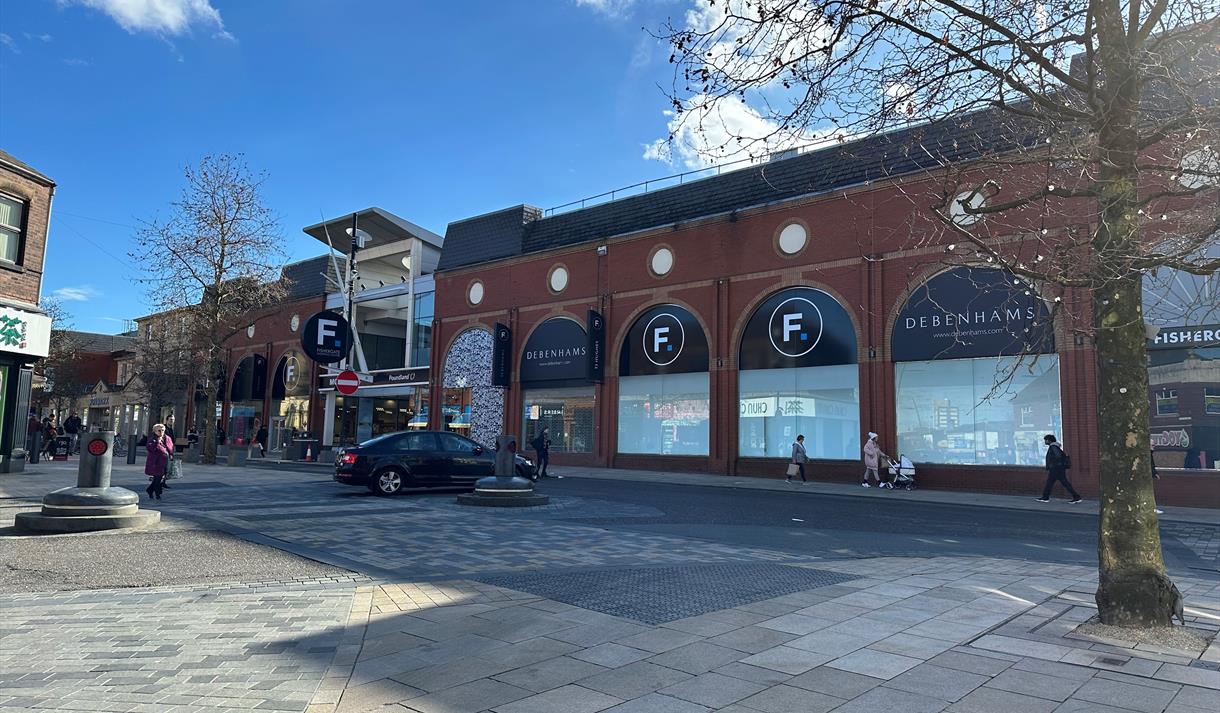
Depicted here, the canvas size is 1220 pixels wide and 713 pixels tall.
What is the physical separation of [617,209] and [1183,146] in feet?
84.9

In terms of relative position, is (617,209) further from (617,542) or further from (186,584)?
(186,584)

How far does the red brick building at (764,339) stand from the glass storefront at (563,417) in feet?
0.23

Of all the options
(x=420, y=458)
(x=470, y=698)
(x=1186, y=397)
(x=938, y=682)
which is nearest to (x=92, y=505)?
(x=420, y=458)

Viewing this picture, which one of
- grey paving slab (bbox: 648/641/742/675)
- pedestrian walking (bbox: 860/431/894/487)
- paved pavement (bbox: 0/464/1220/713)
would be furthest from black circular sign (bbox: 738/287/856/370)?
grey paving slab (bbox: 648/641/742/675)

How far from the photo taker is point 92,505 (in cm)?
1017

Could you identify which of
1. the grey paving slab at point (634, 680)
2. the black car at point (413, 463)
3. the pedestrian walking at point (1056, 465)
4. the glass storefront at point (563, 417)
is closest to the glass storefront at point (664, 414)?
the glass storefront at point (563, 417)

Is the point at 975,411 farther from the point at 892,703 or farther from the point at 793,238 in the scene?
the point at 892,703

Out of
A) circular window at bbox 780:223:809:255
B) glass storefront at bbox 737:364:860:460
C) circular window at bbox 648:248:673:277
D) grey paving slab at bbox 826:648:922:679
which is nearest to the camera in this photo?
grey paving slab at bbox 826:648:922:679

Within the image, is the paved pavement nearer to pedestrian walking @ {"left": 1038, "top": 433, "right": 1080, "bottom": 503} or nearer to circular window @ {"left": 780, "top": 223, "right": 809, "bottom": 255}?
pedestrian walking @ {"left": 1038, "top": 433, "right": 1080, "bottom": 503}

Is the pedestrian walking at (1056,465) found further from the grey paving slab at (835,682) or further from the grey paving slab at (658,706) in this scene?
the grey paving slab at (658,706)

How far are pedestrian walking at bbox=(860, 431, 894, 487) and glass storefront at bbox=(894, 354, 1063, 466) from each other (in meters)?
1.10

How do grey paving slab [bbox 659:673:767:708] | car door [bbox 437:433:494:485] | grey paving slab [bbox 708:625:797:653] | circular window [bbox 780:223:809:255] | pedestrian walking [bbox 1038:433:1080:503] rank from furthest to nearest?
circular window [bbox 780:223:809:255] → pedestrian walking [bbox 1038:433:1080:503] → car door [bbox 437:433:494:485] → grey paving slab [bbox 708:625:797:653] → grey paving slab [bbox 659:673:767:708]

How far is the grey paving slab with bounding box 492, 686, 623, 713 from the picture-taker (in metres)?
4.01

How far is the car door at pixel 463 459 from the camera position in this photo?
54.7 feet
